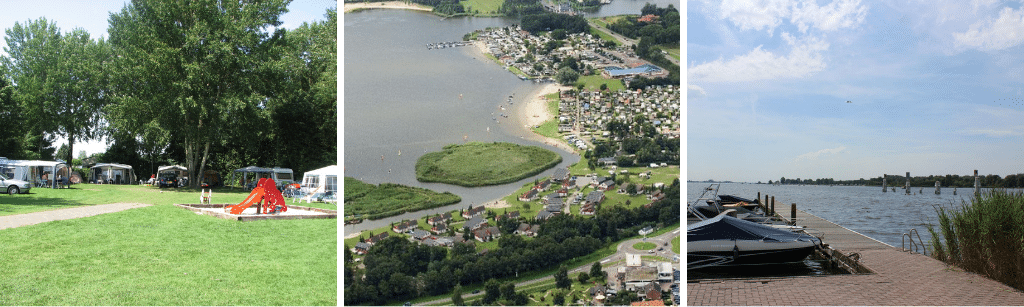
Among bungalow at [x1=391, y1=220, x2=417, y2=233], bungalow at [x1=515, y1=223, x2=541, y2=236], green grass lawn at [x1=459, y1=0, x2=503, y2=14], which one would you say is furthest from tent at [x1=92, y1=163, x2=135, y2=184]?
bungalow at [x1=515, y1=223, x2=541, y2=236]

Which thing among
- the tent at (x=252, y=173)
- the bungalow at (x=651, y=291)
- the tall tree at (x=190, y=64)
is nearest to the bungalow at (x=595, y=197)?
the bungalow at (x=651, y=291)

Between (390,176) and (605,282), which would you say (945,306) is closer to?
(605,282)

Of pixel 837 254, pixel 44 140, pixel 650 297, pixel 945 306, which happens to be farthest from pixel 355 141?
pixel 44 140

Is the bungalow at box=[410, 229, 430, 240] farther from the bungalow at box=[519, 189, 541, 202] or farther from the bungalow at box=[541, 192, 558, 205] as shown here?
the bungalow at box=[541, 192, 558, 205]

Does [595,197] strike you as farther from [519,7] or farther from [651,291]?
[519,7]

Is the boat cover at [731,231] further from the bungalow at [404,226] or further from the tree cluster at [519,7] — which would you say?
the bungalow at [404,226]

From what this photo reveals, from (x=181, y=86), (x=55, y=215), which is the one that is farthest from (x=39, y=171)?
(x=55, y=215)
